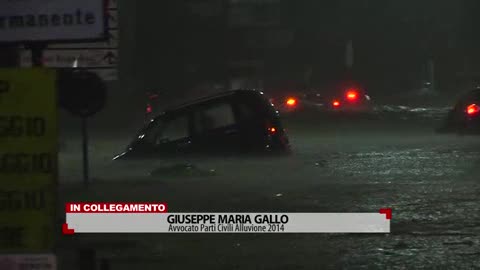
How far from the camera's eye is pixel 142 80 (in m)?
50.3

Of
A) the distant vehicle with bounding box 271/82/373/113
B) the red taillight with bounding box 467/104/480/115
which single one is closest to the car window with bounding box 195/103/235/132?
the red taillight with bounding box 467/104/480/115

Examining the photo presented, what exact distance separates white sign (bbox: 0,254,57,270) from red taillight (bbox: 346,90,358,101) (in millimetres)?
30518

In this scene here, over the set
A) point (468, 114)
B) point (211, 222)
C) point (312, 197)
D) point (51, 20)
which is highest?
point (51, 20)

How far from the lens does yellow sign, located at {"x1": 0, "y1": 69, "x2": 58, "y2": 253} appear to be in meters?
5.19

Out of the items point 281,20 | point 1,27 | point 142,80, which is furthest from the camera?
point 281,20

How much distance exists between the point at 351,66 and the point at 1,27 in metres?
58.8

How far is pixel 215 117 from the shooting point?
17.3m

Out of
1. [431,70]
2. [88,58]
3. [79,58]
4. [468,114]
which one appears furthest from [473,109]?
[431,70]

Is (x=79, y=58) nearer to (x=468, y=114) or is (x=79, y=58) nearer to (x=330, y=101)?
(x=468, y=114)

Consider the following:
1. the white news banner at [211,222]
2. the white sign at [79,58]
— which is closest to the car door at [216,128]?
the white sign at [79,58]

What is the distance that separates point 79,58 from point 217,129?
3.37 metres

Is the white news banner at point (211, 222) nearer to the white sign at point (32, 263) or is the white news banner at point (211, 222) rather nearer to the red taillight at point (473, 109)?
the white sign at point (32, 263)

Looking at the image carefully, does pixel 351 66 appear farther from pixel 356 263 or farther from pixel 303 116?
pixel 356 263

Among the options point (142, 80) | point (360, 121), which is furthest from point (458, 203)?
point (142, 80)
